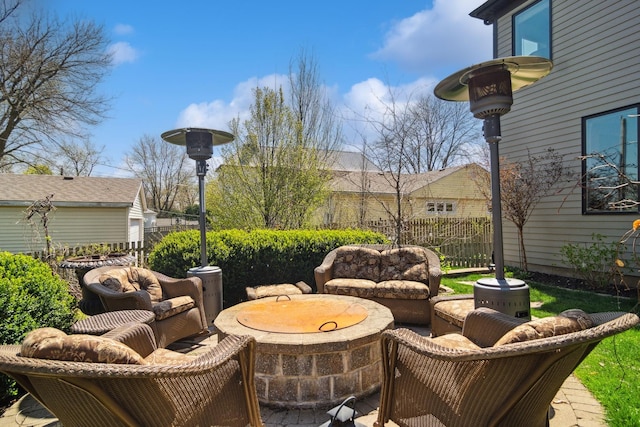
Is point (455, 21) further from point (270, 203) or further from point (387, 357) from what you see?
point (387, 357)

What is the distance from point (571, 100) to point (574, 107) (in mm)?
174

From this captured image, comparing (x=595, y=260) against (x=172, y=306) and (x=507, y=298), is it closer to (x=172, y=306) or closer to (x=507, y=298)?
(x=507, y=298)

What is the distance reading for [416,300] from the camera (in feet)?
15.9

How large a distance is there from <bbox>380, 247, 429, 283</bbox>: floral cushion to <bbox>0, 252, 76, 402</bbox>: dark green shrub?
397 cm

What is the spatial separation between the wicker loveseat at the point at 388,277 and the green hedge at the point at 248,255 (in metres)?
0.70

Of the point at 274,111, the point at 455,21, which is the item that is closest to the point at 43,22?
the point at 274,111

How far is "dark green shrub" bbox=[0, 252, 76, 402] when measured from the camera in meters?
2.86

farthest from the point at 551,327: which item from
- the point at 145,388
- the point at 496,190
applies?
the point at 496,190

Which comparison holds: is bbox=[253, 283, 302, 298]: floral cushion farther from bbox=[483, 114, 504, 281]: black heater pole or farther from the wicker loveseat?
bbox=[483, 114, 504, 281]: black heater pole

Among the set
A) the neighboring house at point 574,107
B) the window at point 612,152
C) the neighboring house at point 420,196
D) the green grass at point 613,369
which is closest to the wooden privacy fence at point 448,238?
the neighboring house at point 574,107

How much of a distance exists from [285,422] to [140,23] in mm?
8192

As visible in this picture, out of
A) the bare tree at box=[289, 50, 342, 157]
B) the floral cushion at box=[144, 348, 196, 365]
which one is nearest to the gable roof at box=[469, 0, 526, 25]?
the bare tree at box=[289, 50, 342, 157]

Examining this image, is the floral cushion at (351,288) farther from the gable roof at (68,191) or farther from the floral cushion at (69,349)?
the gable roof at (68,191)

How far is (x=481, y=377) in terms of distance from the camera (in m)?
1.77
